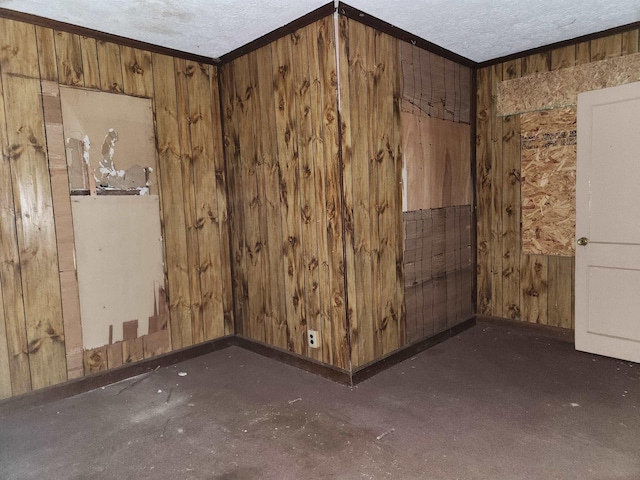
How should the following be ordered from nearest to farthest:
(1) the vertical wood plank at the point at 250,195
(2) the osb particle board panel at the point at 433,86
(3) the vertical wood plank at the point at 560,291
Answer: (2) the osb particle board panel at the point at 433,86, (1) the vertical wood plank at the point at 250,195, (3) the vertical wood plank at the point at 560,291

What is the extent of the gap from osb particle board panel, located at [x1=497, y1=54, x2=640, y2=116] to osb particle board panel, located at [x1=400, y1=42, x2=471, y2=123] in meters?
0.36

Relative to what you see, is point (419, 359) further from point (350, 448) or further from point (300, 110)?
point (300, 110)

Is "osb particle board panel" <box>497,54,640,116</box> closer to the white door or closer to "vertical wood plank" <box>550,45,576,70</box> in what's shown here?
"vertical wood plank" <box>550,45,576,70</box>

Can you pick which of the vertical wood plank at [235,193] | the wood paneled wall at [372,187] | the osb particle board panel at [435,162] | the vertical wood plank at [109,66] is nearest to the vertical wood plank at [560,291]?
the osb particle board panel at [435,162]

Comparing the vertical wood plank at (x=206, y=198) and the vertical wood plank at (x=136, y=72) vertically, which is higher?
the vertical wood plank at (x=136, y=72)

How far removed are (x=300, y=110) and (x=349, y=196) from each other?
75 centimetres

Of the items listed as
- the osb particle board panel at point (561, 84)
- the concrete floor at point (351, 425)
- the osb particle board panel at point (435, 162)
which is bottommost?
the concrete floor at point (351, 425)

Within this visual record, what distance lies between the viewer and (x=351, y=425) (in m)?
2.50

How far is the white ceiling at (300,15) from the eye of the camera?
273cm

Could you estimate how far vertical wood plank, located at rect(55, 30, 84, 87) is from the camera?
9.67 feet

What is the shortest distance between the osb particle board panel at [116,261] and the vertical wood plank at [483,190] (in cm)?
302

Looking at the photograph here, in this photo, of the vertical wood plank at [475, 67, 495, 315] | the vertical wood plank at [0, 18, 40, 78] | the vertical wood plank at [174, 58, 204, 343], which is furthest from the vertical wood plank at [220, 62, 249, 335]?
the vertical wood plank at [475, 67, 495, 315]

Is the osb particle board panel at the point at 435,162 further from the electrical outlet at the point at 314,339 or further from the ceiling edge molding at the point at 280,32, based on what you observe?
the electrical outlet at the point at 314,339

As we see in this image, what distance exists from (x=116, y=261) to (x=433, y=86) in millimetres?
2933
